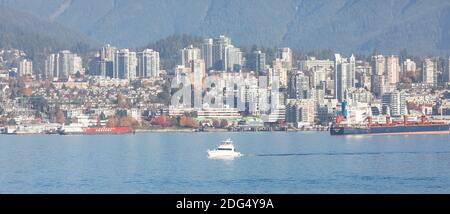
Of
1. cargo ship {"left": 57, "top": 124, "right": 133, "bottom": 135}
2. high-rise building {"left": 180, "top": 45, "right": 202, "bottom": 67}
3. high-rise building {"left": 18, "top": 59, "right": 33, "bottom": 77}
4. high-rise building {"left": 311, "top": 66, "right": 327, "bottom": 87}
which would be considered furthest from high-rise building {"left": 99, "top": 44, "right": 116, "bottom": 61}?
cargo ship {"left": 57, "top": 124, "right": 133, "bottom": 135}

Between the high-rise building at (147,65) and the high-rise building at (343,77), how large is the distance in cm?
1254

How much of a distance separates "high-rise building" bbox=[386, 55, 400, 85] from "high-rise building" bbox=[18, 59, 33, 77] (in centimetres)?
2226

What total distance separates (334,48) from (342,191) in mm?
93125

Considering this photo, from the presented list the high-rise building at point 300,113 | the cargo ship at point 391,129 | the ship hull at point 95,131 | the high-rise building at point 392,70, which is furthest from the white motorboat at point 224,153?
the high-rise building at point 392,70

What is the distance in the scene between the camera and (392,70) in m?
76.7

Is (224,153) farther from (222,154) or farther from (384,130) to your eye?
(384,130)

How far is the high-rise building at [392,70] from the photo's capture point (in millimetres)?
75475

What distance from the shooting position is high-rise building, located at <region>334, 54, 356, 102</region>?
69.5 meters
